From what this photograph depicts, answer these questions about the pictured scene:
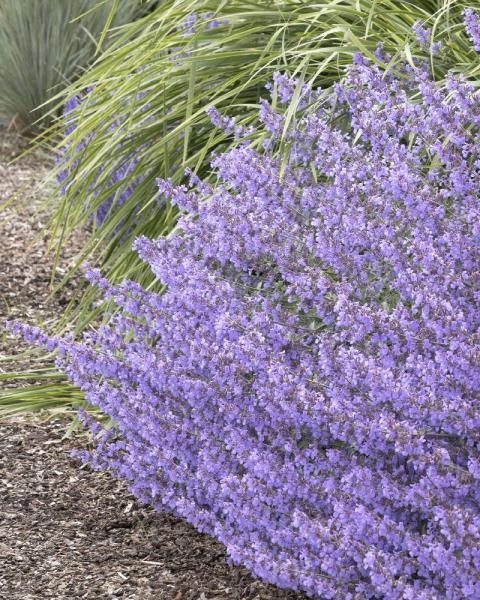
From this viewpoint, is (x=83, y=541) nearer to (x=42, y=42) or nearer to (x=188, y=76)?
(x=188, y=76)

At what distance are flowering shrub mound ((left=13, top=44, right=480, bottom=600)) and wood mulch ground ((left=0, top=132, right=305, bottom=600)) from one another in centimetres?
15

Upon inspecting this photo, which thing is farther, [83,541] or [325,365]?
[83,541]

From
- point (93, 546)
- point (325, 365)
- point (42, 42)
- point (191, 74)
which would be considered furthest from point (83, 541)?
point (42, 42)

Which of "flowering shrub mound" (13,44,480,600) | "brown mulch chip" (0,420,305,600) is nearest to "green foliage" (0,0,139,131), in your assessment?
"brown mulch chip" (0,420,305,600)

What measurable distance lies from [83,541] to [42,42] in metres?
4.57

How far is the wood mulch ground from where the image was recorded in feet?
8.19

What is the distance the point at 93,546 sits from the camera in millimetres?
2711

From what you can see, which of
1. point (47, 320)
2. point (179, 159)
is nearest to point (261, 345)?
point (179, 159)

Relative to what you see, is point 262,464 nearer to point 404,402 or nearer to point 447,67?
point 404,402

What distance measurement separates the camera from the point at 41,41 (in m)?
6.61

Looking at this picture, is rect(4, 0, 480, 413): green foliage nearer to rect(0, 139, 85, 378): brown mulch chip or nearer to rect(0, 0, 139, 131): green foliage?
rect(0, 139, 85, 378): brown mulch chip

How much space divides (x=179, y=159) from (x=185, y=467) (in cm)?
143

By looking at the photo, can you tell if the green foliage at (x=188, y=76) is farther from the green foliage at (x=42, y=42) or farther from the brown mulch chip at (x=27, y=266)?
the green foliage at (x=42, y=42)

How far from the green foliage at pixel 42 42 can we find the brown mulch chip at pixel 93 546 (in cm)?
398
